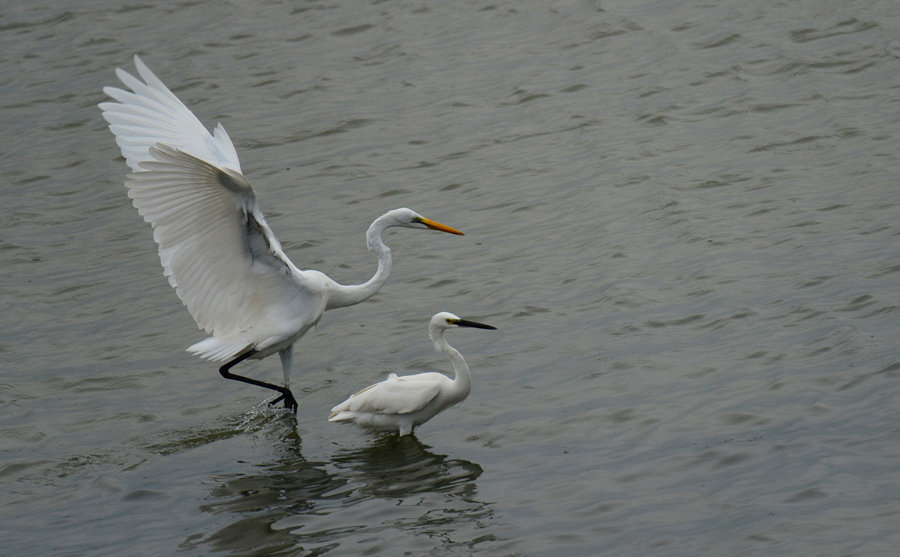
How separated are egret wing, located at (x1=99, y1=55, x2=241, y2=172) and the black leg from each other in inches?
52.2

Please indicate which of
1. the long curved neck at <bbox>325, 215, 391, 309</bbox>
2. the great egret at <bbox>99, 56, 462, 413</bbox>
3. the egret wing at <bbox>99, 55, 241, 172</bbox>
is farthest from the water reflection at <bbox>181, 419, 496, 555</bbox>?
the egret wing at <bbox>99, 55, 241, 172</bbox>

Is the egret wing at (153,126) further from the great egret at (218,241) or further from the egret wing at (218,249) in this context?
the egret wing at (218,249)

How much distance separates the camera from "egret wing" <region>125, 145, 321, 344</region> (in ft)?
23.0

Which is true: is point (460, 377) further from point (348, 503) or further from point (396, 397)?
point (348, 503)

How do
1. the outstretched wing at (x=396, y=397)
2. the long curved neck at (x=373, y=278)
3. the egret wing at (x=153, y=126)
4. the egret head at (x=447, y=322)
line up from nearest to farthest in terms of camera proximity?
the outstretched wing at (x=396, y=397)
the egret head at (x=447, y=322)
the long curved neck at (x=373, y=278)
the egret wing at (x=153, y=126)

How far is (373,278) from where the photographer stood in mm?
8305

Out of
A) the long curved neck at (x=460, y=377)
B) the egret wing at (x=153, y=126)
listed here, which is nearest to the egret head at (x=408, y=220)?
the long curved neck at (x=460, y=377)

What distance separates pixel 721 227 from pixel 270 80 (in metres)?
6.93

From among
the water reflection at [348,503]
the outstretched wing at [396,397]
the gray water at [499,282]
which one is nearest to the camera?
the water reflection at [348,503]

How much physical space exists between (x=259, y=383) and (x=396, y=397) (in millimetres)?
1343

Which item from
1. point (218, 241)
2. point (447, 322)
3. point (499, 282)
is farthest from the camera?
point (499, 282)

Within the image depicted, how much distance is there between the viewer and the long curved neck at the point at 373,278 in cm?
827

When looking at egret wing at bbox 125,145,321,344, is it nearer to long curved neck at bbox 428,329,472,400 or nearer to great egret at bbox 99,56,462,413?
great egret at bbox 99,56,462,413

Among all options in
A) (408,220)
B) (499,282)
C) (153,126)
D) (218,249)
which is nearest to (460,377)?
(408,220)
